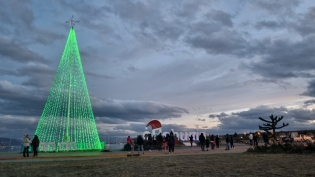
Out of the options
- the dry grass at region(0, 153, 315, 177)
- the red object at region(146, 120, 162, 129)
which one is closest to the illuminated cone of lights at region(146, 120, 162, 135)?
the red object at region(146, 120, 162, 129)

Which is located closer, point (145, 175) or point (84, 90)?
point (145, 175)

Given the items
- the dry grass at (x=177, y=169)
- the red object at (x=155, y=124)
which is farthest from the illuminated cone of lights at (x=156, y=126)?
the dry grass at (x=177, y=169)

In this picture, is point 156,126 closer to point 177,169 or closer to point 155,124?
point 155,124

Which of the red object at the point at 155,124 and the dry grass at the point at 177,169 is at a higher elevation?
the red object at the point at 155,124

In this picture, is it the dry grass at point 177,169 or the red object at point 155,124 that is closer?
the dry grass at point 177,169

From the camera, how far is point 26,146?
2252 centimetres

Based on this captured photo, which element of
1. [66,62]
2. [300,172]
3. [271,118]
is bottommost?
[300,172]

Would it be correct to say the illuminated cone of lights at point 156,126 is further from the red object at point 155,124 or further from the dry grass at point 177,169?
the dry grass at point 177,169

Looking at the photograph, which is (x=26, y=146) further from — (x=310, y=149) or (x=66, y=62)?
(x=310, y=149)

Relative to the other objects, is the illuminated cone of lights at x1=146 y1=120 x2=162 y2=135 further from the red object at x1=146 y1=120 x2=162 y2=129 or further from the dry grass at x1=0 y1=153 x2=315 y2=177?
the dry grass at x1=0 y1=153 x2=315 y2=177

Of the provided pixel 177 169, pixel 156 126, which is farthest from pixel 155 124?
pixel 177 169

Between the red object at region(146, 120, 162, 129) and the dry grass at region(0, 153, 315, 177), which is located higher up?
the red object at region(146, 120, 162, 129)

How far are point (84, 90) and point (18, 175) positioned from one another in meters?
16.8

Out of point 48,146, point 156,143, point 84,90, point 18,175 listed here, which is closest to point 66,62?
point 84,90
